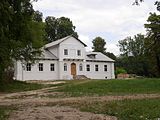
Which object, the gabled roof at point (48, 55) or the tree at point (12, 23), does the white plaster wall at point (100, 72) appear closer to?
the gabled roof at point (48, 55)

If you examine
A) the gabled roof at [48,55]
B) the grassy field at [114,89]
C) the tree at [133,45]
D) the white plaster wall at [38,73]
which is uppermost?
the tree at [133,45]

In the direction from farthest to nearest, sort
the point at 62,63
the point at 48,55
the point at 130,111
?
the point at 48,55
the point at 62,63
the point at 130,111

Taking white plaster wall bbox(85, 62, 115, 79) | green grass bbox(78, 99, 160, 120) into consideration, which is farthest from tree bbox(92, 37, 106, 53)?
green grass bbox(78, 99, 160, 120)

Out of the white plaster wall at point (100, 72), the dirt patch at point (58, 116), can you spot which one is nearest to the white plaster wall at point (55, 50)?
the white plaster wall at point (100, 72)

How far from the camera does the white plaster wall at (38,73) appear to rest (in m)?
61.4

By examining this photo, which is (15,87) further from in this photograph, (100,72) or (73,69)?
(100,72)

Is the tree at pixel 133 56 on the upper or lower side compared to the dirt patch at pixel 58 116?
upper

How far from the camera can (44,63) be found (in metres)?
64.4

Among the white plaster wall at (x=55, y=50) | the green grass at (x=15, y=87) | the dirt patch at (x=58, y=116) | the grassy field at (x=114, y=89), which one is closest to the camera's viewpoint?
the dirt patch at (x=58, y=116)

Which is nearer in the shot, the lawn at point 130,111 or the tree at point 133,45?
the lawn at point 130,111

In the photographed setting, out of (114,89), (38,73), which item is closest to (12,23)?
(114,89)

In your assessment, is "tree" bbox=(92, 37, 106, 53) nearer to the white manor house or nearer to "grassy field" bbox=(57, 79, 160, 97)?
the white manor house

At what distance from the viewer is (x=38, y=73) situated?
63562 millimetres

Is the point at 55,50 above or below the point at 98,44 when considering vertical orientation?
below
